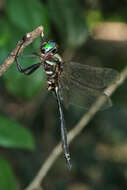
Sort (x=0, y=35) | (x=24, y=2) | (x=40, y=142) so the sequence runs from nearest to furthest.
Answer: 1. (x=0, y=35)
2. (x=24, y=2)
3. (x=40, y=142)

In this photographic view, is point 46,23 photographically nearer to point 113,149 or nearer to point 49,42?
point 49,42

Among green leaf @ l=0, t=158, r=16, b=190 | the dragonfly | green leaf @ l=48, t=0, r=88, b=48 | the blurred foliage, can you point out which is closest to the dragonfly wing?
the dragonfly

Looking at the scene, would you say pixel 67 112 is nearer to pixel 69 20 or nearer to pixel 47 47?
pixel 69 20

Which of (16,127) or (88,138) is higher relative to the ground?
(16,127)

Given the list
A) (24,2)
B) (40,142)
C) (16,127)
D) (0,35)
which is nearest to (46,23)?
(24,2)

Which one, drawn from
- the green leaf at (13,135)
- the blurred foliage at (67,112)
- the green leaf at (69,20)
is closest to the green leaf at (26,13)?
the blurred foliage at (67,112)
